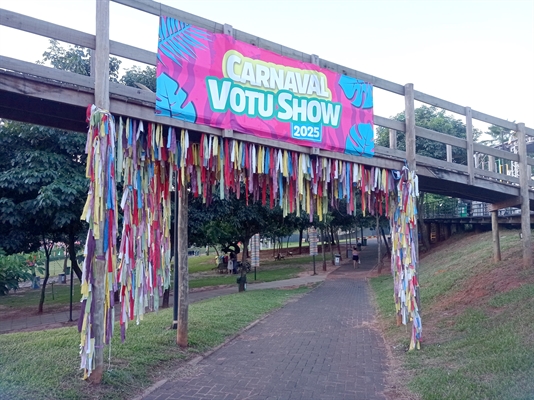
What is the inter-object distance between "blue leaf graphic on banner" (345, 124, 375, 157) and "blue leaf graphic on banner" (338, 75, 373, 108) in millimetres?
391

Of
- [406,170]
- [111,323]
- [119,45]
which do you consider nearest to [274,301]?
[406,170]

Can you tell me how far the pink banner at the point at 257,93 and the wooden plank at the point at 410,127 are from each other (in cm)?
87

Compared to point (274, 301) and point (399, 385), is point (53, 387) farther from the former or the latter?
point (274, 301)

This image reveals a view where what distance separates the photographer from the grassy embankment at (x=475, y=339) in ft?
16.6

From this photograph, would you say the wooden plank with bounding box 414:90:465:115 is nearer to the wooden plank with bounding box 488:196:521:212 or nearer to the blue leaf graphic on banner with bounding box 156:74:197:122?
the wooden plank with bounding box 488:196:521:212

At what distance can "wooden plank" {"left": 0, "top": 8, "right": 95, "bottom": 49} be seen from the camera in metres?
4.61

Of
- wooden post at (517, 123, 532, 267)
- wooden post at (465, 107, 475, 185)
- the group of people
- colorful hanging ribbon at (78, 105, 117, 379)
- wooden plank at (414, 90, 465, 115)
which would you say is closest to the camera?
colorful hanging ribbon at (78, 105, 117, 379)

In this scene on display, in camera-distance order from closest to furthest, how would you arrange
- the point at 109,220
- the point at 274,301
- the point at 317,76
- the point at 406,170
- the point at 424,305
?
1. the point at 109,220
2. the point at 317,76
3. the point at 406,170
4. the point at 424,305
5. the point at 274,301

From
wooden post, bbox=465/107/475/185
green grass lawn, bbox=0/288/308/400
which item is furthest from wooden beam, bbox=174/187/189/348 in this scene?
wooden post, bbox=465/107/475/185

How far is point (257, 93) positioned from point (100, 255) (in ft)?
9.93

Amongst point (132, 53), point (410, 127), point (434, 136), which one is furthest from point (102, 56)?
point (434, 136)

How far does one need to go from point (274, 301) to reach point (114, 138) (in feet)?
32.7

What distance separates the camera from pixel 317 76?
22.9ft

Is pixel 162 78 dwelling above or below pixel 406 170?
above
